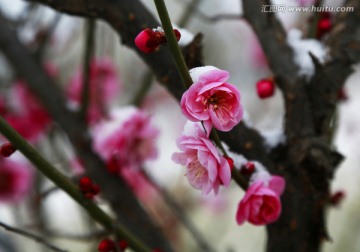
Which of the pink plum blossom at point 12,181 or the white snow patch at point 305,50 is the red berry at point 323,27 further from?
the pink plum blossom at point 12,181

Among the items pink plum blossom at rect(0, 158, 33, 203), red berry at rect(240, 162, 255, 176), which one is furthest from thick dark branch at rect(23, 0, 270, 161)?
pink plum blossom at rect(0, 158, 33, 203)

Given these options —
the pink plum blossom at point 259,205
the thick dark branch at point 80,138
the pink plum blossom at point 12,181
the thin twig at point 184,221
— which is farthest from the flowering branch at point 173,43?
the pink plum blossom at point 12,181

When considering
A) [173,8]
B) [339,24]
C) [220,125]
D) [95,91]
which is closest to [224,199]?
[95,91]

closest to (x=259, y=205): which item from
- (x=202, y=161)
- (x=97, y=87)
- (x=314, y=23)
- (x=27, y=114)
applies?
(x=202, y=161)

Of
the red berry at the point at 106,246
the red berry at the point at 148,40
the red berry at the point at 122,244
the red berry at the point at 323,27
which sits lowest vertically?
the red berry at the point at 106,246

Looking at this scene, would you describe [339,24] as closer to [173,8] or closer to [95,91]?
[95,91]

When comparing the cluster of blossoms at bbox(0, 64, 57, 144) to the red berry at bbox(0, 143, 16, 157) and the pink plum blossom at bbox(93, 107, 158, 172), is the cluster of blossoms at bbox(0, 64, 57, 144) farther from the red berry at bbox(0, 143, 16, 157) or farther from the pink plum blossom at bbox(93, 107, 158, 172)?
the red berry at bbox(0, 143, 16, 157)
